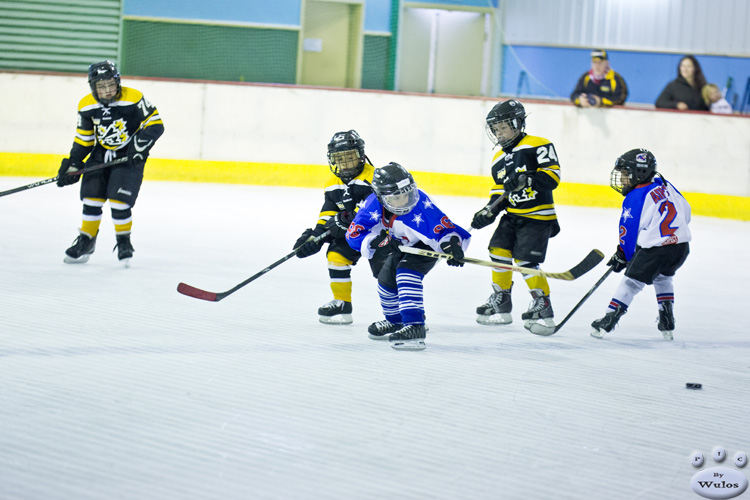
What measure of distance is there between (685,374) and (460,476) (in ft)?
4.22

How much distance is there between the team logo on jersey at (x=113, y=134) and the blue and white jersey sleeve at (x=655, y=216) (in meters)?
2.41

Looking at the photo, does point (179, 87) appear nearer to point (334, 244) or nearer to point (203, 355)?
point (334, 244)

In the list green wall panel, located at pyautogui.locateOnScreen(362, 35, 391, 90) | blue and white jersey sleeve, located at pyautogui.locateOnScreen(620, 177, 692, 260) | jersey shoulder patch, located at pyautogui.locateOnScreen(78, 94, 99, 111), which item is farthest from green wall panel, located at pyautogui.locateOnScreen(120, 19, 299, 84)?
blue and white jersey sleeve, located at pyautogui.locateOnScreen(620, 177, 692, 260)

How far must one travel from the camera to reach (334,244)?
3.54m

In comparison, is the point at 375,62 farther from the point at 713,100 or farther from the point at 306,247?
the point at 306,247

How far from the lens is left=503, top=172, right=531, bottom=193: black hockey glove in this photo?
3.47 metres

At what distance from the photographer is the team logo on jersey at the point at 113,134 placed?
14.7 ft

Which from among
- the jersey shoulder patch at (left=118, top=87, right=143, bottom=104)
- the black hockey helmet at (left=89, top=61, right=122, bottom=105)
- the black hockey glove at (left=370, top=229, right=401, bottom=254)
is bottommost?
the black hockey glove at (left=370, top=229, right=401, bottom=254)

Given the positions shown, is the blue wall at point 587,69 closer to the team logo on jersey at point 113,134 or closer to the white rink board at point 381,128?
the white rink board at point 381,128

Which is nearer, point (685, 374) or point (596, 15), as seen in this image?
point (685, 374)

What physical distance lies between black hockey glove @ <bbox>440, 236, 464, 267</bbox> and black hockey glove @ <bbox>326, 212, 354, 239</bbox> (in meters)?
0.46

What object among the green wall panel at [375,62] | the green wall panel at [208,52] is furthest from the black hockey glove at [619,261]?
the green wall panel at [208,52]

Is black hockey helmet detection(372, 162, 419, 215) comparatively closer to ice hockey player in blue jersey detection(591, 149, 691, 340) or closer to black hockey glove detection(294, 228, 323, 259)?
black hockey glove detection(294, 228, 323, 259)

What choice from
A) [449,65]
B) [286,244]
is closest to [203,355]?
[286,244]
